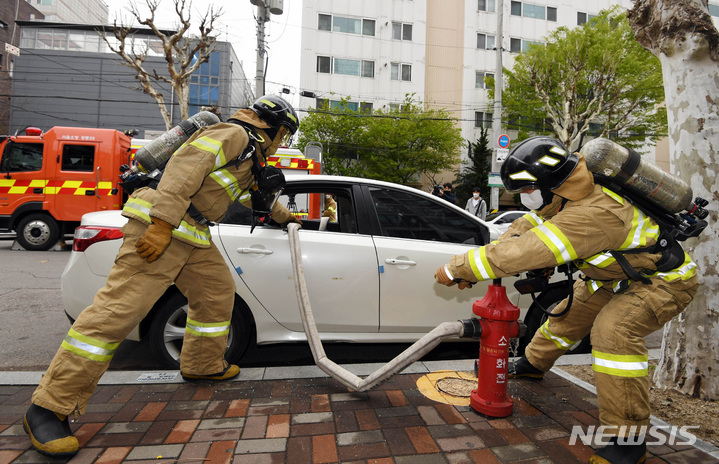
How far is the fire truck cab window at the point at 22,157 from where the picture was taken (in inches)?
361

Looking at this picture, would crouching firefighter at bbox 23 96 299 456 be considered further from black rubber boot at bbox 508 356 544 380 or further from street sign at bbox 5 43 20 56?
street sign at bbox 5 43 20 56

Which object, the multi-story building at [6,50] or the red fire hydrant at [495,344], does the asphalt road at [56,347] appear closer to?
the red fire hydrant at [495,344]

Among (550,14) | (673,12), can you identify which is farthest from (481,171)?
(673,12)

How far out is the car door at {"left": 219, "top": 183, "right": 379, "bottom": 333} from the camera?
307 cm

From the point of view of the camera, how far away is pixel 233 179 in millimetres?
2623

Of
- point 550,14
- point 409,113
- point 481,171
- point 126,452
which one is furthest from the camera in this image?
point 550,14

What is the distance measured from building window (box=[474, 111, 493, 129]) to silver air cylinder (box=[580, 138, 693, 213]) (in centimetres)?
2671

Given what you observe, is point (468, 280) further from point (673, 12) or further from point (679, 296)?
point (673, 12)

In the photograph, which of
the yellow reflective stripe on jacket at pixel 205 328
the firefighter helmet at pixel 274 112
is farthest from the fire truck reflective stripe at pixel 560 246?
the yellow reflective stripe on jacket at pixel 205 328

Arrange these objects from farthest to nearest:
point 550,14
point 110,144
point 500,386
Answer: point 550,14
point 110,144
point 500,386

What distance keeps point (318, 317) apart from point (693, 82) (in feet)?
9.26

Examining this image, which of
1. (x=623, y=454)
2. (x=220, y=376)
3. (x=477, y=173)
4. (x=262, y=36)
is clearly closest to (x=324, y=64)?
(x=477, y=173)

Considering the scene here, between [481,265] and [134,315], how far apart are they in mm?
1776

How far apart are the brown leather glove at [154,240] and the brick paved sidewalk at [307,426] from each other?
914mm
